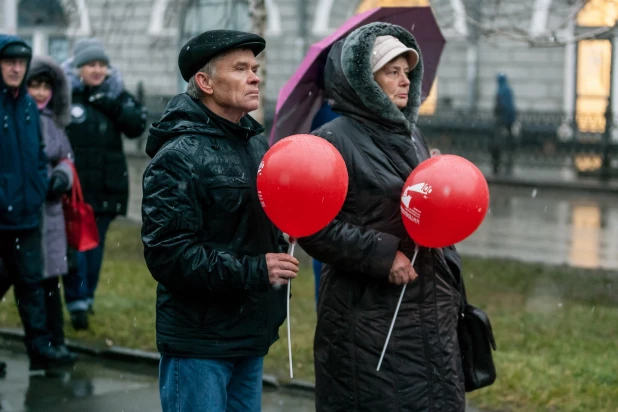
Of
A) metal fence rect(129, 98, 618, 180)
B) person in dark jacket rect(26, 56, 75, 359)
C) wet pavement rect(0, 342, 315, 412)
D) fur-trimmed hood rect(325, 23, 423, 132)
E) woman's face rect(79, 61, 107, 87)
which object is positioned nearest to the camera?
fur-trimmed hood rect(325, 23, 423, 132)

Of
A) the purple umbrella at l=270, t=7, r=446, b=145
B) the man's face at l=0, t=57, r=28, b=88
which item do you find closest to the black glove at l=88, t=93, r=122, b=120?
the man's face at l=0, t=57, r=28, b=88

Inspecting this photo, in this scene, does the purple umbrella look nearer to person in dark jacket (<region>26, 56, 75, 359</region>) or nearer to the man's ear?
person in dark jacket (<region>26, 56, 75, 359</region>)

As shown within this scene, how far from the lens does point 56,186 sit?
6754mm

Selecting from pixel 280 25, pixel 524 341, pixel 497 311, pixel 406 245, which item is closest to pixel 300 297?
pixel 497 311

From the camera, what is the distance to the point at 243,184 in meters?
3.77

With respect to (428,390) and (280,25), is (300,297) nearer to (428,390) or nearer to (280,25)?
(428,390)

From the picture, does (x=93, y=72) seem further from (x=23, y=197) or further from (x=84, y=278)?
(x=23, y=197)

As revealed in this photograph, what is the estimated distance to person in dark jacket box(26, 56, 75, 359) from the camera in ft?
22.1

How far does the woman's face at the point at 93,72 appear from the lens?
25.0 feet

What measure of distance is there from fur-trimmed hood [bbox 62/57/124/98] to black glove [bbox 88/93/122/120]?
52 mm

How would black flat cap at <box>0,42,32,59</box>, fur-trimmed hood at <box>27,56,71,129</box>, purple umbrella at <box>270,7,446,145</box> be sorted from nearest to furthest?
purple umbrella at <box>270,7,446,145</box> → black flat cap at <box>0,42,32,59</box> → fur-trimmed hood at <box>27,56,71,129</box>

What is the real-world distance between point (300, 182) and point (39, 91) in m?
3.76

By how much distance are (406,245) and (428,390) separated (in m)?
0.57

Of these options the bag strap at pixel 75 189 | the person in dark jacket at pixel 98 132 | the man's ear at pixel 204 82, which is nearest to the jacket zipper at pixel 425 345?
the man's ear at pixel 204 82
